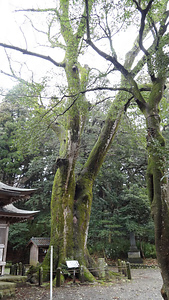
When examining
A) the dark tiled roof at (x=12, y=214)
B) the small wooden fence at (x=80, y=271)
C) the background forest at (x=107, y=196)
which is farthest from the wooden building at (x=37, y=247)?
the dark tiled roof at (x=12, y=214)

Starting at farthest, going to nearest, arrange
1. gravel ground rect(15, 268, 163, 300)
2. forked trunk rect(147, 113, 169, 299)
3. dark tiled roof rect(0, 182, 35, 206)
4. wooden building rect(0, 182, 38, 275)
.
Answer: wooden building rect(0, 182, 38, 275) → dark tiled roof rect(0, 182, 35, 206) → gravel ground rect(15, 268, 163, 300) → forked trunk rect(147, 113, 169, 299)

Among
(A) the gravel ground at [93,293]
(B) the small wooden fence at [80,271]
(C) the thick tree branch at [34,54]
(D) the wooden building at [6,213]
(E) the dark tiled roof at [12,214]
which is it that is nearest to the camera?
(A) the gravel ground at [93,293]

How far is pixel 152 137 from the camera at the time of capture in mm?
4090

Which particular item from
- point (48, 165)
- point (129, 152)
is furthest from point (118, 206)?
point (48, 165)

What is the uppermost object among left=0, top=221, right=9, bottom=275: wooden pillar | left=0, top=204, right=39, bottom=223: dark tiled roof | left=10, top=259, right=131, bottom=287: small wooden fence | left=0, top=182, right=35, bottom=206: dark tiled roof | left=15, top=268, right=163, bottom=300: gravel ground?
left=0, top=182, right=35, bottom=206: dark tiled roof

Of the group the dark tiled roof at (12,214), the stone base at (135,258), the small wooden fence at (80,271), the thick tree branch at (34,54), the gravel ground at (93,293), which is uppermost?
the thick tree branch at (34,54)

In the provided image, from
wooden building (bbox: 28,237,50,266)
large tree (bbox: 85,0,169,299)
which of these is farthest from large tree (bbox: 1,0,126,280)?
wooden building (bbox: 28,237,50,266)

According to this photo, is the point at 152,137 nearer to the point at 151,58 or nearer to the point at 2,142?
the point at 151,58

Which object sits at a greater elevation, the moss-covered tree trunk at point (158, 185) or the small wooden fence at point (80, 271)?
the moss-covered tree trunk at point (158, 185)

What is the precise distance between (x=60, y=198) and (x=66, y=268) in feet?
7.30

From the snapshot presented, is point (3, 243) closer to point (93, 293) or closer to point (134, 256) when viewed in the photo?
point (93, 293)

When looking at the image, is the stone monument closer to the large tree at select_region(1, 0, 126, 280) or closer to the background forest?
the background forest

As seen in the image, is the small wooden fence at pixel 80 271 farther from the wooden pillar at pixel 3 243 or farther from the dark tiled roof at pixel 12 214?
the dark tiled roof at pixel 12 214

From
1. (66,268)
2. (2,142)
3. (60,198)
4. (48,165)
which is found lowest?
(66,268)
